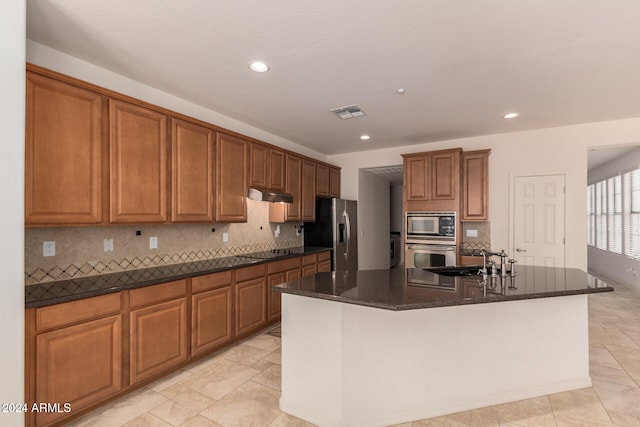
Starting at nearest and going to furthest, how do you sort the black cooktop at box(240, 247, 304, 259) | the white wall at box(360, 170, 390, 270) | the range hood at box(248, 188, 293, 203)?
the range hood at box(248, 188, 293, 203)
the black cooktop at box(240, 247, 304, 259)
the white wall at box(360, 170, 390, 270)

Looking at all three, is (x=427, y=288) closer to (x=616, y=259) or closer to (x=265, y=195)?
(x=265, y=195)

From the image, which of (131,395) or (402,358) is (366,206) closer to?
(402,358)

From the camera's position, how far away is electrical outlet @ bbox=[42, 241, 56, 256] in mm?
2225

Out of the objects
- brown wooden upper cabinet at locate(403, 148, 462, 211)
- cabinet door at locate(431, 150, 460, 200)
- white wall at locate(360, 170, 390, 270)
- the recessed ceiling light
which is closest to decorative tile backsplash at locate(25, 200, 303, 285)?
the recessed ceiling light

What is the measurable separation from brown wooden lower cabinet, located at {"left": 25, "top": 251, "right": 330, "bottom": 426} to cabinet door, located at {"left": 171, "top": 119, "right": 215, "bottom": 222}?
675 mm

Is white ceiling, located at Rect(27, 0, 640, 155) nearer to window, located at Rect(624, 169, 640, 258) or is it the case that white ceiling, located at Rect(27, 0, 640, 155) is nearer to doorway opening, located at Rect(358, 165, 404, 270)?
doorway opening, located at Rect(358, 165, 404, 270)

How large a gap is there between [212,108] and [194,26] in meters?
1.61

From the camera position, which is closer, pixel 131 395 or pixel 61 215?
pixel 61 215

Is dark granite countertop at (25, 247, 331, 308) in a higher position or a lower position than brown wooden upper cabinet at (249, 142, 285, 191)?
lower

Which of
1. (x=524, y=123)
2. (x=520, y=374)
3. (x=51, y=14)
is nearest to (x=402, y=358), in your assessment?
(x=520, y=374)

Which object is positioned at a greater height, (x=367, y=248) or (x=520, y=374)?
(x=367, y=248)

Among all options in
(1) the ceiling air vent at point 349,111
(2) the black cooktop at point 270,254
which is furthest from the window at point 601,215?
(2) the black cooktop at point 270,254

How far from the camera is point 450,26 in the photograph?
201 cm

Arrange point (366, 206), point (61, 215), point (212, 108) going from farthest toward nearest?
point (366, 206) → point (212, 108) → point (61, 215)
